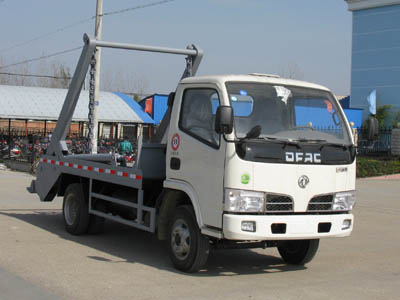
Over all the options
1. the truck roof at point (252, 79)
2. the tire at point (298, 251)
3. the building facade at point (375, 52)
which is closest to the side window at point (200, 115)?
the truck roof at point (252, 79)

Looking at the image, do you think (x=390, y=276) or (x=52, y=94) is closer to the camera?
(x=390, y=276)

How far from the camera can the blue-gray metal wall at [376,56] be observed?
39.8 meters

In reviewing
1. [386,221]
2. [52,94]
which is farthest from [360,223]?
[52,94]

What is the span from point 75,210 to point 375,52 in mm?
33925

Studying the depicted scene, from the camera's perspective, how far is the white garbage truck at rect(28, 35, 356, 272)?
7.14 m

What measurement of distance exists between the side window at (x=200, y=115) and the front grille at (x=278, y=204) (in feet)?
2.90

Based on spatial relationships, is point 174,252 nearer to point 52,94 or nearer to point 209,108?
point 209,108

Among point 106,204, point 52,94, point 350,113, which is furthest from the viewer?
point 350,113

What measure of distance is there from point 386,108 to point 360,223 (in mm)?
27684

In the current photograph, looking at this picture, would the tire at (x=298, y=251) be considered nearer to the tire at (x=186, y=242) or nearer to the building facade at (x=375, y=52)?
the tire at (x=186, y=242)

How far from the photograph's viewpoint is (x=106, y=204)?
9875mm

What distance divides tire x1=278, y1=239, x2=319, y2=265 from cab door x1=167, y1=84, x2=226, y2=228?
1.60m

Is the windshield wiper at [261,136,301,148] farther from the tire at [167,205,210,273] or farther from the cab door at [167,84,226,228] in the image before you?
the tire at [167,205,210,273]

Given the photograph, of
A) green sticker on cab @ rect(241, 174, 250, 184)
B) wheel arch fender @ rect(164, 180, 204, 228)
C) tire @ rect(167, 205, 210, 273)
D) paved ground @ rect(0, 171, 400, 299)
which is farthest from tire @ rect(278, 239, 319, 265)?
green sticker on cab @ rect(241, 174, 250, 184)
